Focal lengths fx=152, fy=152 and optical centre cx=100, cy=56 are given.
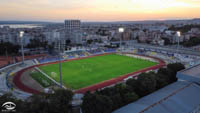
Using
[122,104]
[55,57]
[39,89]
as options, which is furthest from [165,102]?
[55,57]

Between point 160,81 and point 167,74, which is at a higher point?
point 167,74

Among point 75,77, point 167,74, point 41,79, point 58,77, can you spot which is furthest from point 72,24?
point 167,74

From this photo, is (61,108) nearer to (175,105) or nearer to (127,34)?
(175,105)

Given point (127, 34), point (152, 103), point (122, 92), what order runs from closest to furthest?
point (152, 103) < point (122, 92) < point (127, 34)

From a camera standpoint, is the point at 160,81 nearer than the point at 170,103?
No

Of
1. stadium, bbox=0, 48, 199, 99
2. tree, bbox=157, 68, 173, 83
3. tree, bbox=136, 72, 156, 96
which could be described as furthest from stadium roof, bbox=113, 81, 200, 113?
stadium, bbox=0, 48, 199, 99

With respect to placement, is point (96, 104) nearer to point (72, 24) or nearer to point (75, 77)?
point (75, 77)
